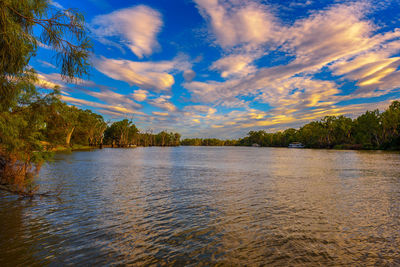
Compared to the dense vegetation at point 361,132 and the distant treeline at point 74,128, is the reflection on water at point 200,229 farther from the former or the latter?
the dense vegetation at point 361,132

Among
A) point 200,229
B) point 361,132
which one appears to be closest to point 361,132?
point 361,132

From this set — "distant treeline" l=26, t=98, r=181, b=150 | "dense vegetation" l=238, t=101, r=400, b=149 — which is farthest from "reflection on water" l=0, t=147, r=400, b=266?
"dense vegetation" l=238, t=101, r=400, b=149

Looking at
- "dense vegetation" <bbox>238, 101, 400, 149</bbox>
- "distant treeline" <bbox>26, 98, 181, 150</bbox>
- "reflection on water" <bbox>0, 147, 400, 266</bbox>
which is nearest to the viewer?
"reflection on water" <bbox>0, 147, 400, 266</bbox>

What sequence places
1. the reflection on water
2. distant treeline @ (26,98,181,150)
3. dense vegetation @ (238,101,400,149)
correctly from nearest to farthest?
the reflection on water → distant treeline @ (26,98,181,150) → dense vegetation @ (238,101,400,149)

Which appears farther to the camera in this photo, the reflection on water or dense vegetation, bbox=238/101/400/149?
dense vegetation, bbox=238/101/400/149

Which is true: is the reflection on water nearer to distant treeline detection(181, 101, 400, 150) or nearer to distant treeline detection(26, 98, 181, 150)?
distant treeline detection(26, 98, 181, 150)

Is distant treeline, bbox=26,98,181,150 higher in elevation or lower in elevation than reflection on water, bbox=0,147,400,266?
higher

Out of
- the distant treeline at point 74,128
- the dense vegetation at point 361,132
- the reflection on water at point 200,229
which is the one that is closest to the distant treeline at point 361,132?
the dense vegetation at point 361,132

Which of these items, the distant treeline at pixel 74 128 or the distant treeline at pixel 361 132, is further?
the distant treeline at pixel 361 132

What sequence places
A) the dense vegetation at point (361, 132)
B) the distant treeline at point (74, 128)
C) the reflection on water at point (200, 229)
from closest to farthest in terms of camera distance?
the reflection on water at point (200, 229) → the distant treeline at point (74, 128) → the dense vegetation at point (361, 132)

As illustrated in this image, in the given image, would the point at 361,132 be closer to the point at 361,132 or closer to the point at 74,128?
the point at 361,132

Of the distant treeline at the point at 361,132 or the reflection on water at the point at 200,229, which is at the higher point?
the distant treeline at the point at 361,132

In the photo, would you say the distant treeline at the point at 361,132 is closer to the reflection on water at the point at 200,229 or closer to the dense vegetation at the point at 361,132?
the dense vegetation at the point at 361,132

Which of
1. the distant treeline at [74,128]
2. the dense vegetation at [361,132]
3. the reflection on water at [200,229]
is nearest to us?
the reflection on water at [200,229]
